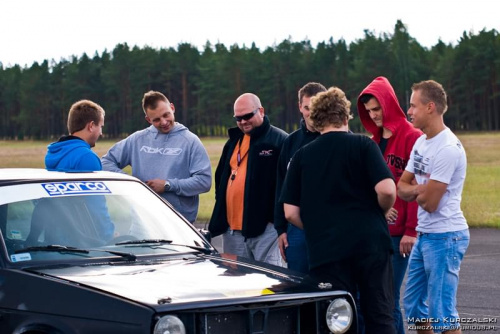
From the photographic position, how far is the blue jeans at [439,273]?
6.02 m

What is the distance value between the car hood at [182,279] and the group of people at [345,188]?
489 mm

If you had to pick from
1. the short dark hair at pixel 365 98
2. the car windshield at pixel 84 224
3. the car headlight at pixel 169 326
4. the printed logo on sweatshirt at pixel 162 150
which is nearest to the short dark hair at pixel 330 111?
the short dark hair at pixel 365 98

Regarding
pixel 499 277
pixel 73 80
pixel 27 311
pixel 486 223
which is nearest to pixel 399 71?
pixel 73 80

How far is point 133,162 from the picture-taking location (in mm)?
8281

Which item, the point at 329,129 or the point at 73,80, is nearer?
the point at 329,129

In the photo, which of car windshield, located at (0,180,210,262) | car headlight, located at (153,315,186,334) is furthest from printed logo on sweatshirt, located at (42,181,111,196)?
car headlight, located at (153,315,186,334)

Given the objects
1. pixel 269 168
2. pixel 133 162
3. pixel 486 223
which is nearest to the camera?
pixel 269 168

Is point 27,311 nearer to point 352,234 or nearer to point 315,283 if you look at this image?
point 315,283

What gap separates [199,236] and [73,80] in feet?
410

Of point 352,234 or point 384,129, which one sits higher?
point 384,129

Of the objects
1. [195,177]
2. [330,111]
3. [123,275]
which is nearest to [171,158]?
[195,177]

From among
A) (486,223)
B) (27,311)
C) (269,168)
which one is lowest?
(486,223)

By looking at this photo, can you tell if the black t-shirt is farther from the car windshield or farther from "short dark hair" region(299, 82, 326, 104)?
"short dark hair" region(299, 82, 326, 104)

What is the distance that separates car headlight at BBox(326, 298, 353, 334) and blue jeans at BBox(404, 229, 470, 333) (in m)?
1.26
